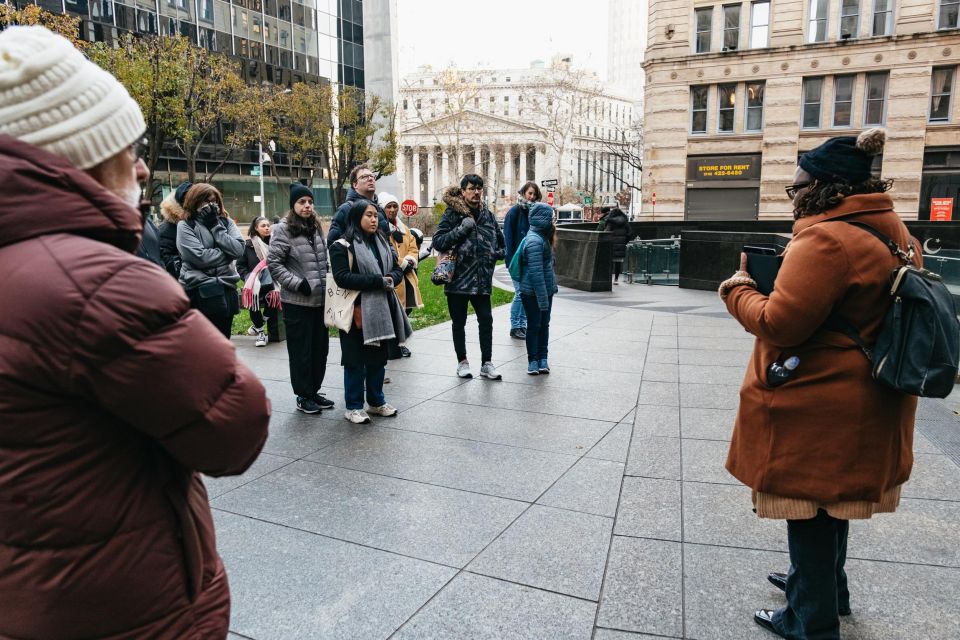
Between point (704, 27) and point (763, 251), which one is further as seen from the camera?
point (704, 27)

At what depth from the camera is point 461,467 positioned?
499cm

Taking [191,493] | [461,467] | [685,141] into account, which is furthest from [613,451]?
[685,141]

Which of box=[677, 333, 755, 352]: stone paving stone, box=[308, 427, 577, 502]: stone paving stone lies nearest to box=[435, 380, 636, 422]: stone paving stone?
box=[308, 427, 577, 502]: stone paving stone

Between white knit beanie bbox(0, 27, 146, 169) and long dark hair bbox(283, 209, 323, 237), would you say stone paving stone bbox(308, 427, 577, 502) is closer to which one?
long dark hair bbox(283, 209, 323, 237)

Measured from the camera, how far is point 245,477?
15.9ft

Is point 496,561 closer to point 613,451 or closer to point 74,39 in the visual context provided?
point 613,451

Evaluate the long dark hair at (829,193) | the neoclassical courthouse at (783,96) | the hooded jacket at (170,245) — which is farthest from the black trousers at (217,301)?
the neoclassical courthouse at (783,96)

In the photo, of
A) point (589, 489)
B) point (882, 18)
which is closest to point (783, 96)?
point (882, 18)

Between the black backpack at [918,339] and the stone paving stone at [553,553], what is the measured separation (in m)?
1.67

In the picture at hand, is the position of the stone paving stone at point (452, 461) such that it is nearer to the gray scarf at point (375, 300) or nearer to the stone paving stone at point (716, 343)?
the gray scarf at point (375, 300)

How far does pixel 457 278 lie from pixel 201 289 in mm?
2556

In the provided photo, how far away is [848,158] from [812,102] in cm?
3544

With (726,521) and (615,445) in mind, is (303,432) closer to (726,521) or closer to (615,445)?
(615,445)

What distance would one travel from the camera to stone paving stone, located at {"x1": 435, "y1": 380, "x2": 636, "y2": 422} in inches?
251
